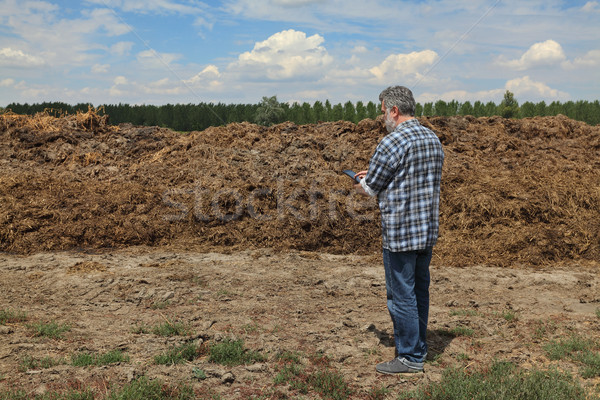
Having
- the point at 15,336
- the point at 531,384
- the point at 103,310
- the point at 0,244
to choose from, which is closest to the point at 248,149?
the point at 0,244

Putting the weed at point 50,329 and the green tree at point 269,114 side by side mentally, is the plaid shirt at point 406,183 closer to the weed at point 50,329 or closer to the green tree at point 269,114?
the weed at point 50,329

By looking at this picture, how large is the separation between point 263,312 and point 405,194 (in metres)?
2.52

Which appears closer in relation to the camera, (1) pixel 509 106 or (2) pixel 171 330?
(2) pixel 171 330

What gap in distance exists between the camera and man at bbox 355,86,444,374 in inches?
139

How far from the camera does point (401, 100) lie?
366cm

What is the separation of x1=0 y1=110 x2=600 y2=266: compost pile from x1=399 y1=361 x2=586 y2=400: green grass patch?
4179 mm

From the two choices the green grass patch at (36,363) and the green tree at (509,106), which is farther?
the green tree at (509,106)

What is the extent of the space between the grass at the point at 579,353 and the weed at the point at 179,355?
3.07 meters

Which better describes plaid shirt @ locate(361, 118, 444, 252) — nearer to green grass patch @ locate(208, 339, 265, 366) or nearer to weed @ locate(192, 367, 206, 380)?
green grass patch @ locate(208, 339, 265, 366)

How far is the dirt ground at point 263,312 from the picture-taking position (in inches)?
148

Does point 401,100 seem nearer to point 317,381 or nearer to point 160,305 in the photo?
point 317,381

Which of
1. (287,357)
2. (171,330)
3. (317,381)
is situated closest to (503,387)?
(317,381)

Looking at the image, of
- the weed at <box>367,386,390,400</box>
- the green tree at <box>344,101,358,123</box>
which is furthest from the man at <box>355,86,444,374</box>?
the green tree at <box>344,101,358,123</box>

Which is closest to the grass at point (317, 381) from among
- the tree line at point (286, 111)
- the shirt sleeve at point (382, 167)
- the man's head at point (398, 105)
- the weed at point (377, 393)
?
the weed at point (377, 393)
